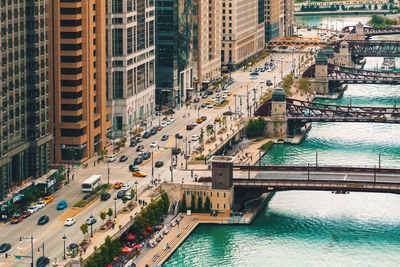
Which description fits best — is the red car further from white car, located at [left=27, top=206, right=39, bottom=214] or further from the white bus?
the white bus

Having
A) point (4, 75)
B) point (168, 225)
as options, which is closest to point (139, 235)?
point (168, 225)

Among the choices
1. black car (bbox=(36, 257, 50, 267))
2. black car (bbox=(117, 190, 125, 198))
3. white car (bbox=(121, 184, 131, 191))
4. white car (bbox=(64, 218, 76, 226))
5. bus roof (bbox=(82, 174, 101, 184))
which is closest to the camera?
black car (bbox=(36, 257, 50, 267))

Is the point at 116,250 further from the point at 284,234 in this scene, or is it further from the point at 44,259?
the point at 284,234

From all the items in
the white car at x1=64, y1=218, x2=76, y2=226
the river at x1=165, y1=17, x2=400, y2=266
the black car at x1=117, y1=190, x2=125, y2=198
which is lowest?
the river at x1=165, y1=17, x2=400, y2=266

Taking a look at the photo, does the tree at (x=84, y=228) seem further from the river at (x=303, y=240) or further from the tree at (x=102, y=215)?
the river at (x=303, y=240)

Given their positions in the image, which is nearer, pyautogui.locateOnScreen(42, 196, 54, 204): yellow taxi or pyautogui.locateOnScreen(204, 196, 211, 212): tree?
pyautogui.locateOnScreen(42, 196, 54, 204): yellow taxi

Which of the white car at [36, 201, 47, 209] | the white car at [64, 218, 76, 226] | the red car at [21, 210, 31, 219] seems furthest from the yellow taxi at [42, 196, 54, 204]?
the white car at [64, 218, 76, 226]

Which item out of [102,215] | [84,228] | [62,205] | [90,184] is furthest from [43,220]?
[90,184]

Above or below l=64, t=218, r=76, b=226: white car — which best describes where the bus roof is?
above

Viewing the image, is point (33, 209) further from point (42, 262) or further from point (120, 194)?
point (42, 262)
